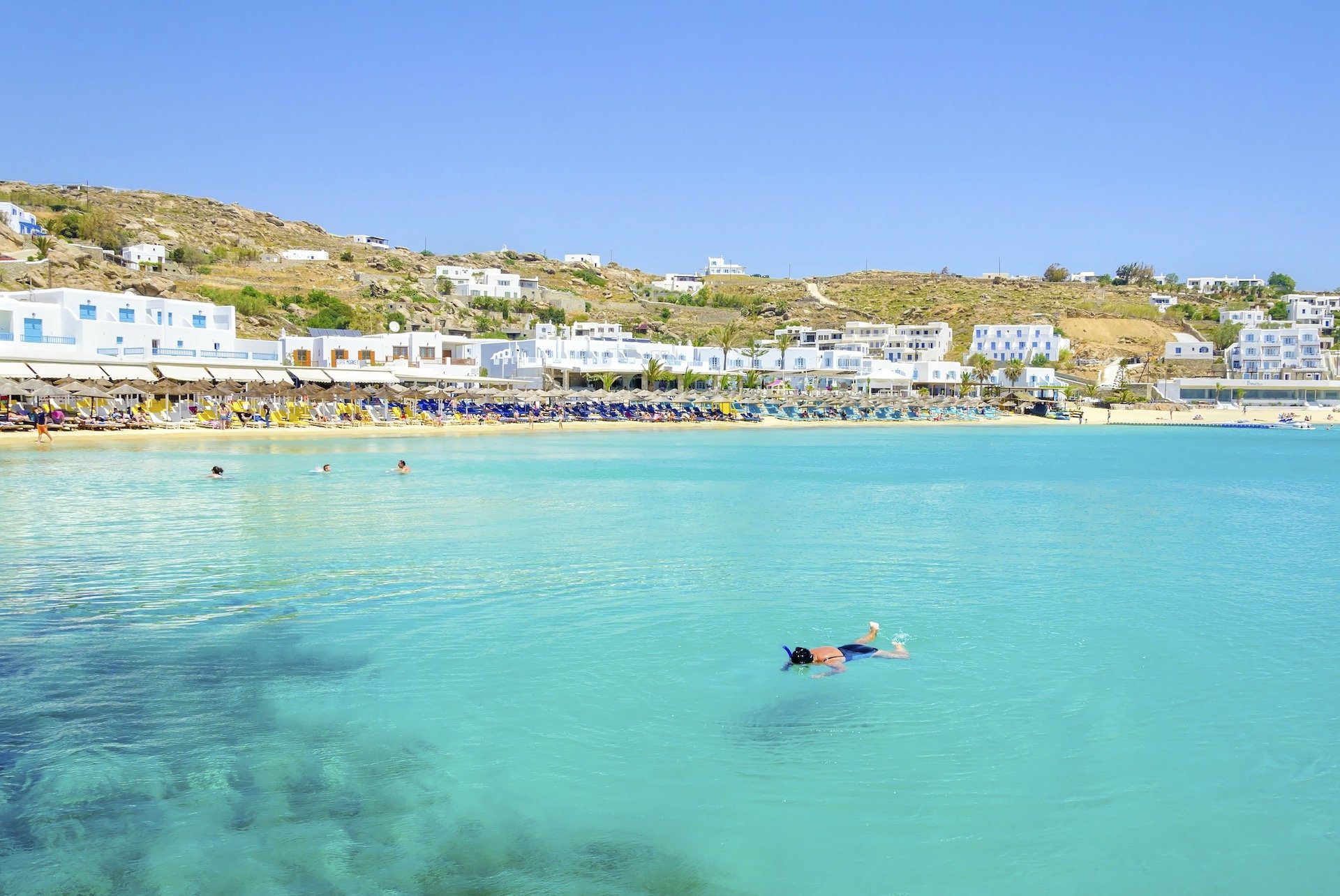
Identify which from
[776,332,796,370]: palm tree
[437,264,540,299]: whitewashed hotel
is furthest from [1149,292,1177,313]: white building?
[437,264,540,299]: whitewashed hotel

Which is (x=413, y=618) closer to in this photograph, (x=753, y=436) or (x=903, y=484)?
(x=903, y=484)

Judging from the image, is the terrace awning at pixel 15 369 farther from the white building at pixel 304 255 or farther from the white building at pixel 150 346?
Result: the white building at pixel 304 255

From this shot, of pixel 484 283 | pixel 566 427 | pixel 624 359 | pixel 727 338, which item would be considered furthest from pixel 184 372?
pixel 484 283

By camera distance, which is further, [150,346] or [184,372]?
[150,346]

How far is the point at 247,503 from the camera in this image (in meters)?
21.5

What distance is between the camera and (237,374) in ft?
138

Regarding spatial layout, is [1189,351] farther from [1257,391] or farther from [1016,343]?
[1016,343]

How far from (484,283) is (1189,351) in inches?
2930

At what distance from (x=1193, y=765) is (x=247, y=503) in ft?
62.8

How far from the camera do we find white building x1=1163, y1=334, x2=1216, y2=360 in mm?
101250

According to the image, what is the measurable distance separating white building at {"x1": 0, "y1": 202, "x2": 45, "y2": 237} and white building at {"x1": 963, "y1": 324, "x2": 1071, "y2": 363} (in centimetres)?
8271

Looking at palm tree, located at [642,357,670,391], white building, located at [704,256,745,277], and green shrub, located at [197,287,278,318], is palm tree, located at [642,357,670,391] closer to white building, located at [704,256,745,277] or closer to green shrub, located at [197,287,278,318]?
green shrub, located at [197,287,278,318]

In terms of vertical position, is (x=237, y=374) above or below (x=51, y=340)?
below

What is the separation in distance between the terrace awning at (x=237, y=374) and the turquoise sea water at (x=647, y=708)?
22.5 metres
